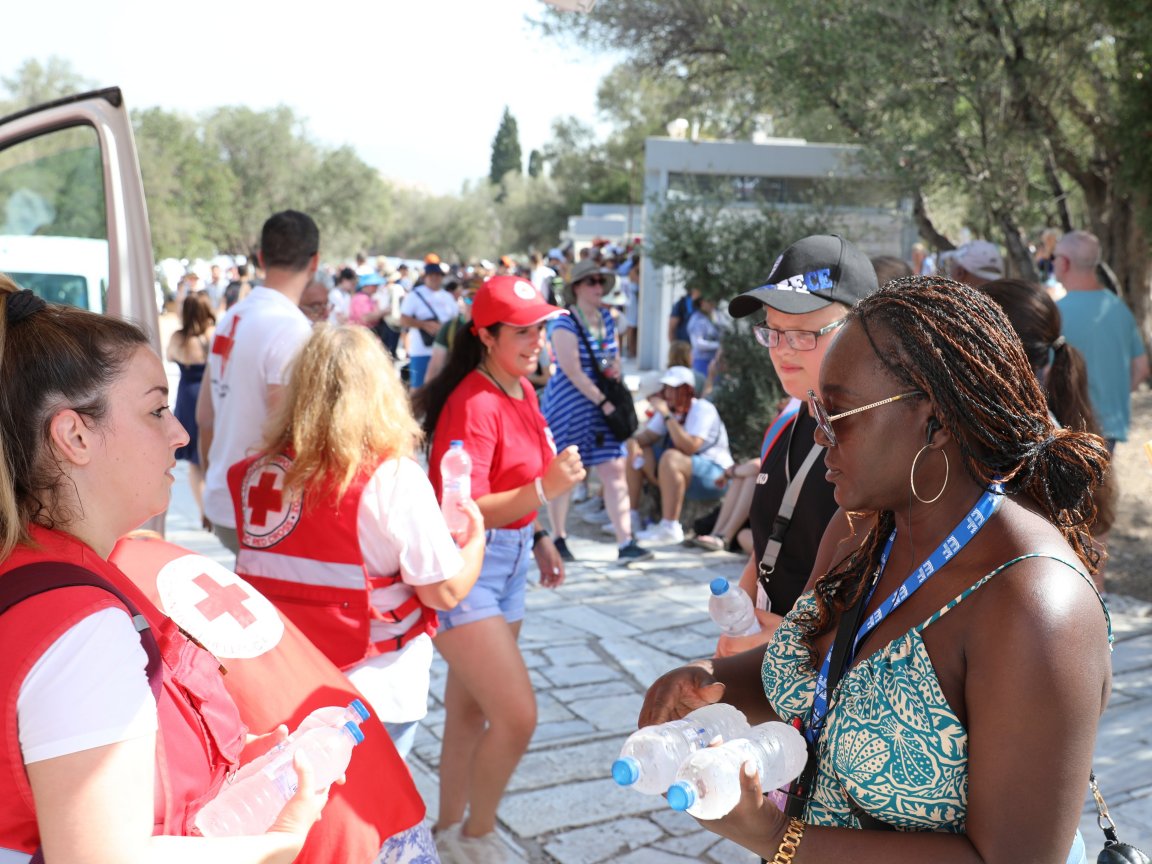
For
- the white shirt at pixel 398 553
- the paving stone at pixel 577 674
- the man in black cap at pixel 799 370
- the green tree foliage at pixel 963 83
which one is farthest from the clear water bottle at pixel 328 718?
the green tree foliage at pixel 963 83

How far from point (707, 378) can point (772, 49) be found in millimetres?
3285

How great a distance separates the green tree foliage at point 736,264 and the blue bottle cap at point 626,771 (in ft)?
25.3

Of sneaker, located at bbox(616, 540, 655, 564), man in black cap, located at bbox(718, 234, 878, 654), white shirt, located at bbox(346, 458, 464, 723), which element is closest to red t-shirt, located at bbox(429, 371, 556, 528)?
white shirt, located at bbox(346, 458, 464, 723)

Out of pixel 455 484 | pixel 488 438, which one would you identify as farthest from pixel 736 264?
pixel 455 484

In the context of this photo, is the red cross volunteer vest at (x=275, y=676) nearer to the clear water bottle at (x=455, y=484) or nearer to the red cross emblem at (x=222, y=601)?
the red cross emblem at (x=222, y=601)

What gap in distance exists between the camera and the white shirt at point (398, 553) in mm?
3084

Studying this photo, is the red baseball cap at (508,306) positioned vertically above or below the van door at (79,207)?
below

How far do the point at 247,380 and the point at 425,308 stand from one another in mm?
8414

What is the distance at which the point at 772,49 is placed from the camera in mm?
10188

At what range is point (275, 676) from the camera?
2133 millimetres

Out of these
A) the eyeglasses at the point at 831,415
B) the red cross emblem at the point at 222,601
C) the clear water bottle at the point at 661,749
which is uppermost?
the eyeglasses at the point at 831,415

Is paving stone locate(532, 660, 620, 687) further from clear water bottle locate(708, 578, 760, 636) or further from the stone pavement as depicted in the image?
clear water bottle locate(708, 578, 760, 636)

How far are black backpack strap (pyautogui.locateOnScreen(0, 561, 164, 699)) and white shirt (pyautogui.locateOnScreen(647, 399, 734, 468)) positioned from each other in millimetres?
7330

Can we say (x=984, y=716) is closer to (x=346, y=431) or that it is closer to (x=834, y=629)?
(x=834, y=629)
